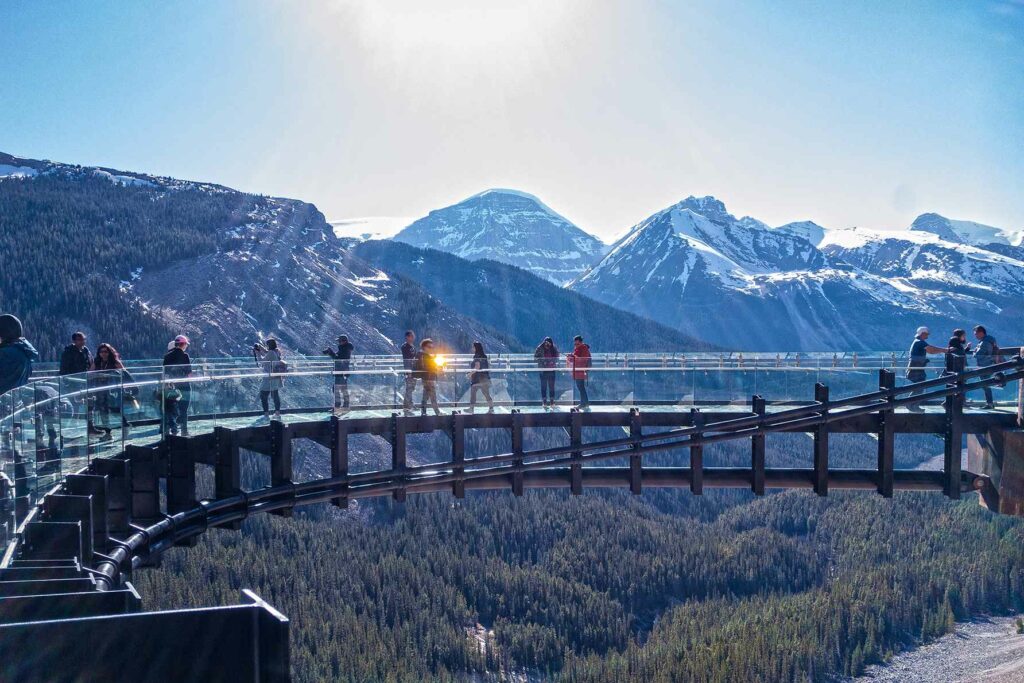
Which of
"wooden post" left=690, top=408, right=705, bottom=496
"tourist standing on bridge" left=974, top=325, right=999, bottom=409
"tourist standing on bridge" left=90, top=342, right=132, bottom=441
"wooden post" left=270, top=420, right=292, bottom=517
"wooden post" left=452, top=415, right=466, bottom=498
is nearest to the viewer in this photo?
"tourist standing on bridge" left=90, top=342, right=132, bottom=441

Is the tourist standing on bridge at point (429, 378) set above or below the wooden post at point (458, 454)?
above

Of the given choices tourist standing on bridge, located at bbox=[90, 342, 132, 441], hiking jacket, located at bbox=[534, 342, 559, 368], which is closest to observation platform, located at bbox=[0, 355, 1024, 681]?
tourist standing on bridge, located at bbox=[90, 342, 132, 441]

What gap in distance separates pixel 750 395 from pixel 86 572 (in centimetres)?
1845

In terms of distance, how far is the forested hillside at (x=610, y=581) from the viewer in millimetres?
114062

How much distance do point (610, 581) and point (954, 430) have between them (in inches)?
4961

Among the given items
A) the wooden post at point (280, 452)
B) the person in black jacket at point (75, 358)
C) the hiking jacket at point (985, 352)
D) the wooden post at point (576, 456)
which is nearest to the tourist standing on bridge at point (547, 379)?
the wooden post at point (576, 456)

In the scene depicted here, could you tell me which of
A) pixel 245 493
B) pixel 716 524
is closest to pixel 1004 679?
pixel 716 524

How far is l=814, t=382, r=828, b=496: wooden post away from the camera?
72.4ft

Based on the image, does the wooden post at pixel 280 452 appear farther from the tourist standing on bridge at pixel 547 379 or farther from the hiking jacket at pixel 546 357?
the hiking jacket at pixel 546 357

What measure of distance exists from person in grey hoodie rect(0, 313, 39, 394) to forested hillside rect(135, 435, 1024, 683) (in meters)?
93.5

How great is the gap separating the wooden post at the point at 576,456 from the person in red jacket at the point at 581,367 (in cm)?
173

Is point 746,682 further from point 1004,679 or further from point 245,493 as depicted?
point 245,493

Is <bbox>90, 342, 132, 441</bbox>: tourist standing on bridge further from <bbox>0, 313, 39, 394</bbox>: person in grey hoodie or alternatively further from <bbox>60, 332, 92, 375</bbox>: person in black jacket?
<bbox>0, 313, 39, 394</bbox>: person in grey hoodie

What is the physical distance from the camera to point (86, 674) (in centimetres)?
505
